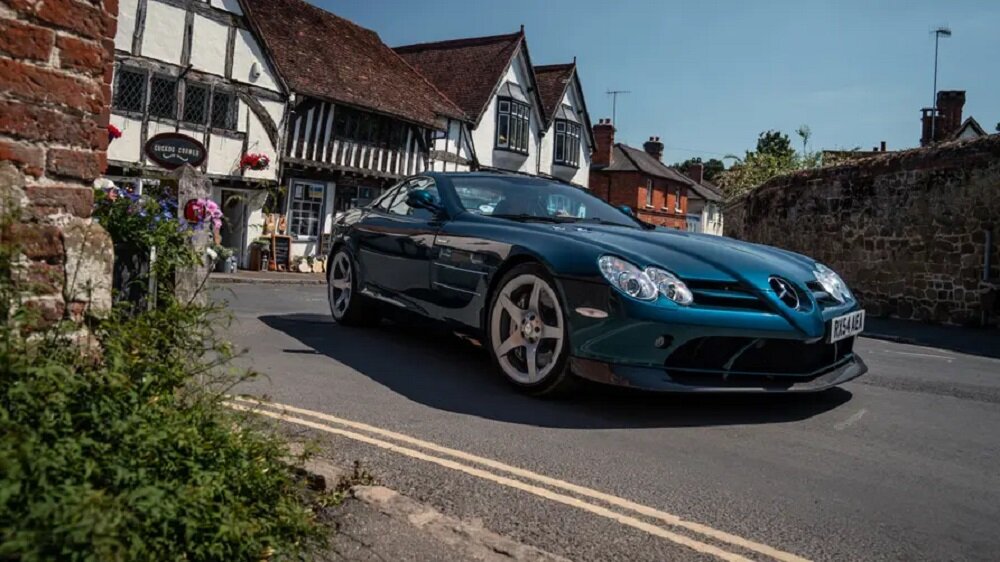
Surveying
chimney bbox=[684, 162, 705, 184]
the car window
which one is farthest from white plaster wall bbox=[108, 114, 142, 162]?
chimney bbox=[684, 162, 705, 184]

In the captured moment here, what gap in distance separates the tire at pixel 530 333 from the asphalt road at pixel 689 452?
153 mm

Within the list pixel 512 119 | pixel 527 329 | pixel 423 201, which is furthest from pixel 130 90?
pixel 512 119

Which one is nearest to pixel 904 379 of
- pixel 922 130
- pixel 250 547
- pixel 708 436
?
pixel 708 436

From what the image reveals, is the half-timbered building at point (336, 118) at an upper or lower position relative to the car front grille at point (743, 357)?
upper

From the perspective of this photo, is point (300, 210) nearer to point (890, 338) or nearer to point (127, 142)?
point (127, 142)

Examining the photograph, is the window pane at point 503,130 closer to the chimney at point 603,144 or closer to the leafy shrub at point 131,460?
the chimney at point 603,144

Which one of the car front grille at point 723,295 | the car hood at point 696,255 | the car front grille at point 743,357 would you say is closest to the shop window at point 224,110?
the car hood at point 696,255

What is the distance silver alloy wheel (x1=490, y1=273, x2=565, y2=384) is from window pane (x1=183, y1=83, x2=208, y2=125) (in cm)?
1638

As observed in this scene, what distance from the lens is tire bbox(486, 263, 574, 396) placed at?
179 inches

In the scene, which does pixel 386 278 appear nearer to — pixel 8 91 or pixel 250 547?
pixel 8 91

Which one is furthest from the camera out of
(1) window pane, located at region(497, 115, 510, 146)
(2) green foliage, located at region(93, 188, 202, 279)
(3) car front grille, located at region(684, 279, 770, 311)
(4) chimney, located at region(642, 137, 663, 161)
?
(4) chimney, located at region(642, 137, 663, 161)

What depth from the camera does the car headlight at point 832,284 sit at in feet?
16.1

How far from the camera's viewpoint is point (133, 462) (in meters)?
2.04

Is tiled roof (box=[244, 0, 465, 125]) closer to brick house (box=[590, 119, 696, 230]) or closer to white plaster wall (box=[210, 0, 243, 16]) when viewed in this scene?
white plaster wall (box=[210, 0, 243, 16])
